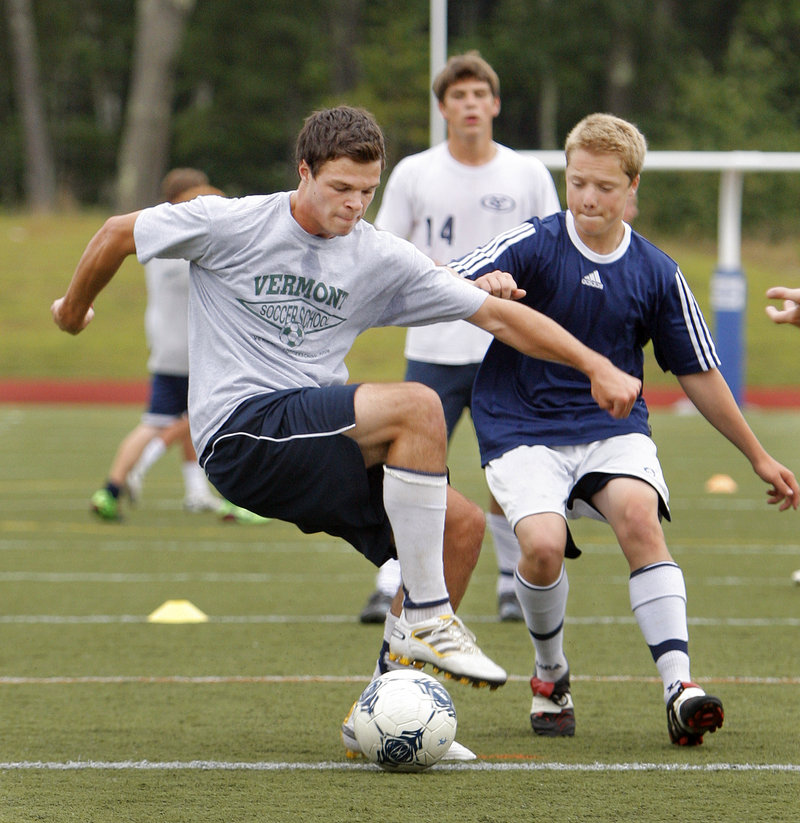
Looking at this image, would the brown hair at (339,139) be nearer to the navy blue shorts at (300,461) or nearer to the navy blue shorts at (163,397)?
the navy blue shorts at (300,461)

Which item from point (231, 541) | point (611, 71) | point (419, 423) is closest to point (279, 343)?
point (419, 423)

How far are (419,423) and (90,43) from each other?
4515 cm

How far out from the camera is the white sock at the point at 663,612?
14.5 feet

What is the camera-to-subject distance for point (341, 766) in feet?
13.8

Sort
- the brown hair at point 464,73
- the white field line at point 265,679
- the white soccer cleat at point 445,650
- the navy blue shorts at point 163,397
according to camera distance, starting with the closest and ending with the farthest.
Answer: the white soccer cleat at point 445,650 → the white field line at point 265,679 → the brown hair at point 464,73 → the navy blue shorts at point 163,397

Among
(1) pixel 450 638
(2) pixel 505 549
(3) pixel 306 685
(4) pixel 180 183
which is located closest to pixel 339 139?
(1) pixel 450 638

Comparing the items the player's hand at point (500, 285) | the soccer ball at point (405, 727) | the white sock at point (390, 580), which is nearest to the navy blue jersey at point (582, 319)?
the player's hand at point (500, 285)

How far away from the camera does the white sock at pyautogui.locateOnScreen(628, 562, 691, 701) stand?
4406 millimetres

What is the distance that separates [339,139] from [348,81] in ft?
119

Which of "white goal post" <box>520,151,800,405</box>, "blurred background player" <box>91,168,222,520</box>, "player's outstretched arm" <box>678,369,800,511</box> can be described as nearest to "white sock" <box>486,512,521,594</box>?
"player's outstretched arm" <box>678,369,800,511</box>

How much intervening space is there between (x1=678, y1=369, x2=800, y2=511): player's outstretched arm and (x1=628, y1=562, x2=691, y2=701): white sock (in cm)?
43

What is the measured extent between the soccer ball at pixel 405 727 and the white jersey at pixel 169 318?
551 cm

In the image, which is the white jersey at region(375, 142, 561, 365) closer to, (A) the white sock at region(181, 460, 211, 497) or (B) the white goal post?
(A) the white sock at region(181, 460, 211, 497)

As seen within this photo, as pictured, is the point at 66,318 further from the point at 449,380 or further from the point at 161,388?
the point at 161,388
